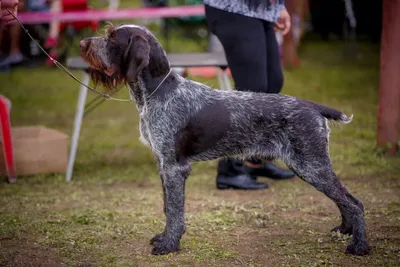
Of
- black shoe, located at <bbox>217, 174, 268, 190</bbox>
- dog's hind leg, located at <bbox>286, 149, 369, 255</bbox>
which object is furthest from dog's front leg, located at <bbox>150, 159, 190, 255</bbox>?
black shoe, located at <bbox>217, 174, 268, 190</bbox>

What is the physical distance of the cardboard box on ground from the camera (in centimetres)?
586

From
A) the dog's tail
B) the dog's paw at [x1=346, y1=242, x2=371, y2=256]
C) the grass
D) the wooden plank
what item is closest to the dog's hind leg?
the dog's paw at [x1=346, y1=242, x2=371, y2=256]

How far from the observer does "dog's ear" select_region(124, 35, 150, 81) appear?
3.79 m

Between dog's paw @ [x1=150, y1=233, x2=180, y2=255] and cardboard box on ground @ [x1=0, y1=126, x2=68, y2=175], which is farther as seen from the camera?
cardboard box on ground @ [x1=0, y1=126, x2=68, y2=175]

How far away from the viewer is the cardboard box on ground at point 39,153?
586 centimetres

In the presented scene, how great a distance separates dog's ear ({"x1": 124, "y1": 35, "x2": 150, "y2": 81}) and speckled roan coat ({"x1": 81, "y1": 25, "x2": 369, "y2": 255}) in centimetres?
7

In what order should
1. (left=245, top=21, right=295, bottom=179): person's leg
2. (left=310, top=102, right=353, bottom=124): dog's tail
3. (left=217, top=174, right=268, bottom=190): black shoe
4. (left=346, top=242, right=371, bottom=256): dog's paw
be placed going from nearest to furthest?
(left=346, top=242, right=371, bottom=256): dog's paw
(left=310, top=102, right=353, bottom=124): dog's tail
(left=245, top=21, right=295, bottom=179): person's leg
(left=217, top=174, right=268, bottom=190): black shoe

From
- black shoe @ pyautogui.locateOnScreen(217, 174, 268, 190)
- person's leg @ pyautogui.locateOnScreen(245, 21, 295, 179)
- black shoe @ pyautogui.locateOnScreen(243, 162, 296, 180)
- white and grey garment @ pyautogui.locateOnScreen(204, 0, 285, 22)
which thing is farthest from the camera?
black shoe @ pyautogui.locateOnScreen(243, 162, 296, 180)

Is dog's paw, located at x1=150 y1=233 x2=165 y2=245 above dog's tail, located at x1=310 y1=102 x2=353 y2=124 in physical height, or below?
below

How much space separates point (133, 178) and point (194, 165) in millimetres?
711

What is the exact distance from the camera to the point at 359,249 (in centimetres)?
391

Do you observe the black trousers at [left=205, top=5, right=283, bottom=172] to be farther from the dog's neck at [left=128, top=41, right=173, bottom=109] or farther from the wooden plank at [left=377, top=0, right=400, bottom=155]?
the wooden plank at [left=377, top=0, right=400, bottom=155]

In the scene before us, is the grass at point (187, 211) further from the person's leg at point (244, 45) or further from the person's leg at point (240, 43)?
the person's leg at point (240, 43)

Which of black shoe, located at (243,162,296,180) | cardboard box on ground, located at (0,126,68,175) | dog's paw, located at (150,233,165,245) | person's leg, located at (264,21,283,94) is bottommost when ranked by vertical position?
black shoe, located at (243,162,296,180)
